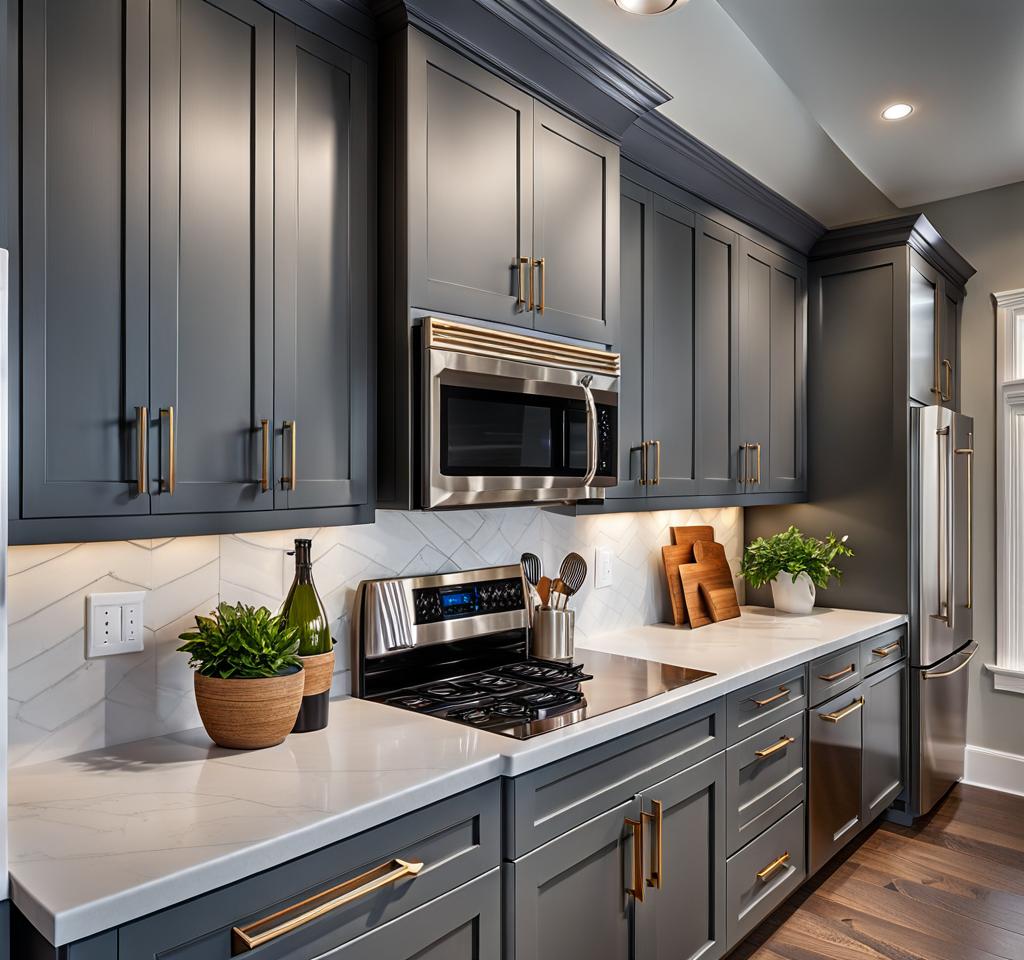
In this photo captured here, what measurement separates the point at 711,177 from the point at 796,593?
1658mm

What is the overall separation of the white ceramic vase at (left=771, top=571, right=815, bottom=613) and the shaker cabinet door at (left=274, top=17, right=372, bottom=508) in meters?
2.15

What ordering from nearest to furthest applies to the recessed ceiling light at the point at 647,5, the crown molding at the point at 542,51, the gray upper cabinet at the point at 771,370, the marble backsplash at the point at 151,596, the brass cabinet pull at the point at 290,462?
the marble backsplash at the point at 151,596, the brass cabinet pull at the point at 290,462, the crown molding at the point at 542,51, the recessed ceiling light at the point at 647,5, the gray upper cabinet at the point at 771,370

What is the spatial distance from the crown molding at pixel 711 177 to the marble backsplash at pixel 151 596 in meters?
1.26

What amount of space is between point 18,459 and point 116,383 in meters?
0.19

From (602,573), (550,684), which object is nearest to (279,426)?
(550,684)

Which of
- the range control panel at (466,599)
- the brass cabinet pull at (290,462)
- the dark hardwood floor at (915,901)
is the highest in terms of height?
the brass cabinet pull at (290,462)

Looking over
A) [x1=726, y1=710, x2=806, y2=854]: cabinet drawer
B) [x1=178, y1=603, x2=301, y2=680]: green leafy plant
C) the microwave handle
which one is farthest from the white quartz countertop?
the microwave handle

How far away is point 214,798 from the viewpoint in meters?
1.28

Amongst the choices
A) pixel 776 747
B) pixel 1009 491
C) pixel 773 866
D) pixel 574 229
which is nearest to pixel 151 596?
pixel 574 229

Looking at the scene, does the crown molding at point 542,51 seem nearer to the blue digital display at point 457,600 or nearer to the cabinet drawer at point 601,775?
the blue digital display at point 457,600

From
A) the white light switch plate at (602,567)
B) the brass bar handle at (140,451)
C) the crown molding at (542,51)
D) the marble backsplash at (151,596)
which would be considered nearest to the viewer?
the brass bar handle at (140,451)

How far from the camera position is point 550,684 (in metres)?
2.03

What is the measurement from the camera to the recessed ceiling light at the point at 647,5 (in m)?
2.02

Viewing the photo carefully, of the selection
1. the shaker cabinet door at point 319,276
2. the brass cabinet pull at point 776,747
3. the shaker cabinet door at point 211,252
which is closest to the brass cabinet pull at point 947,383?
the brass cabinet pull at point 776,747
